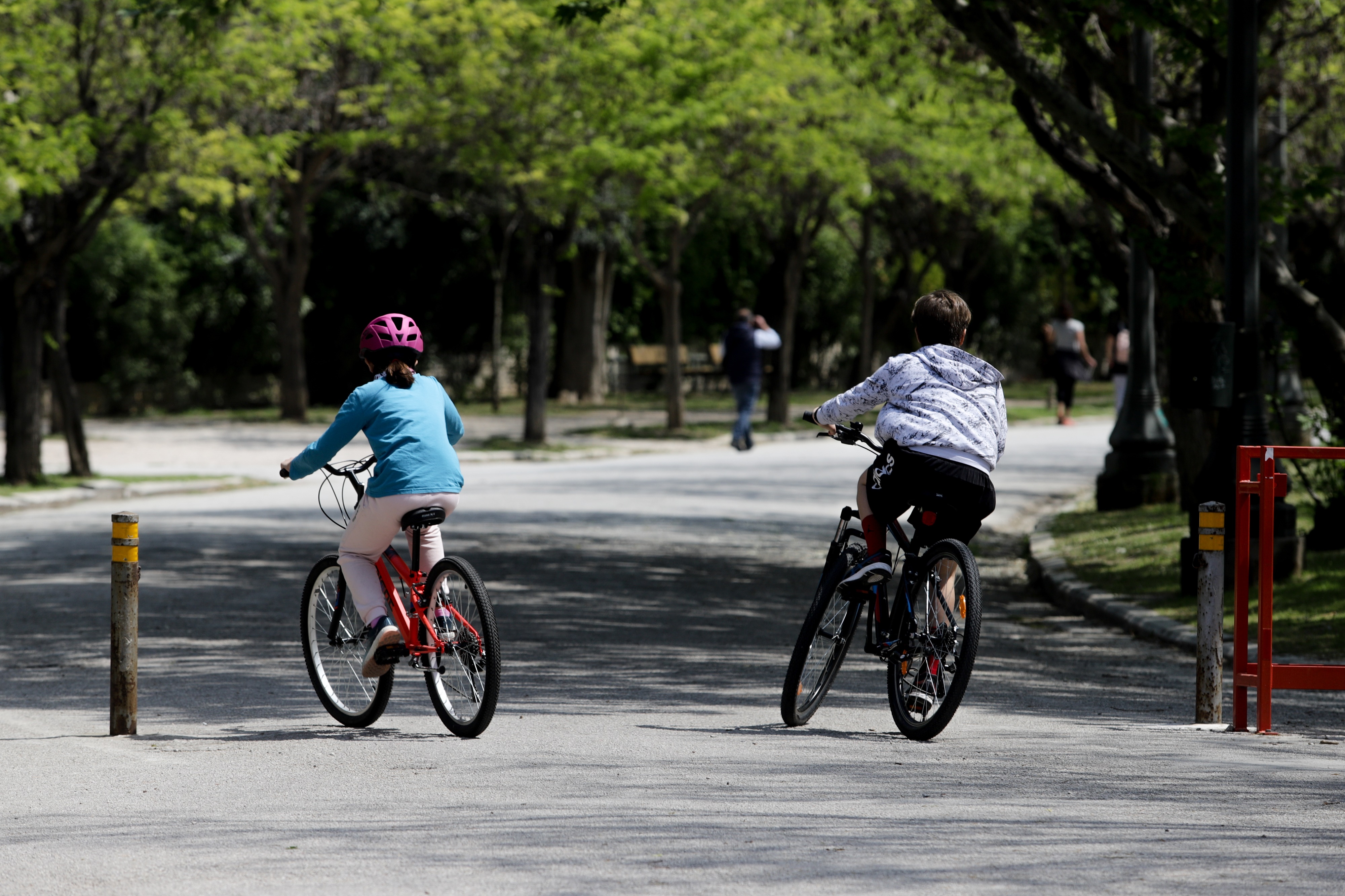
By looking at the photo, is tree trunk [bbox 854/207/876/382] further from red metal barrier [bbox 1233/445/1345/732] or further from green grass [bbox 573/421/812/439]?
red metal barrier [bbox 1233/445/1345/732]

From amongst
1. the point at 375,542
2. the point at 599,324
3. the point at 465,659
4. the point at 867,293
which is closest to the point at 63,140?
the point at 375,542

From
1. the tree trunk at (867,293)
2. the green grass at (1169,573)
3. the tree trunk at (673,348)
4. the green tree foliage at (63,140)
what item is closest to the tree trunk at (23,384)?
the green tree foliage at (63,140)

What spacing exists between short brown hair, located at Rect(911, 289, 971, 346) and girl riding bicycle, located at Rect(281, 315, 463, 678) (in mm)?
1886

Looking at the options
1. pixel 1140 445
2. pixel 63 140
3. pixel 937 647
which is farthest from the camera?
pixel 63 140

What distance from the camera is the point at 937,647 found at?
675 cm

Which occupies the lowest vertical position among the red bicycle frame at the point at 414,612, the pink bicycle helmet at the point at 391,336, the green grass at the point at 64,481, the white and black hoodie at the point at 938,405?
the green grass at the point at 64,481

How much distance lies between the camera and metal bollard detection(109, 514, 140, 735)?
6.93 m

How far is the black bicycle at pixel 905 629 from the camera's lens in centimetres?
664

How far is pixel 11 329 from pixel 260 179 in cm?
512

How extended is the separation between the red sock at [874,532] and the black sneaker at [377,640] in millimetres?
1870

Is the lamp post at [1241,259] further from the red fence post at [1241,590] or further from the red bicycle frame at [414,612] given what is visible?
the red bicycle frame at [414,612]

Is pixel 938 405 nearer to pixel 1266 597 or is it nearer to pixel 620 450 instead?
pixel 1266 597

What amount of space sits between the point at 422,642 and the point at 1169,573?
6.94m

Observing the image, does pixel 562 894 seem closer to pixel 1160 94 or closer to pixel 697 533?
pixel 697 533
